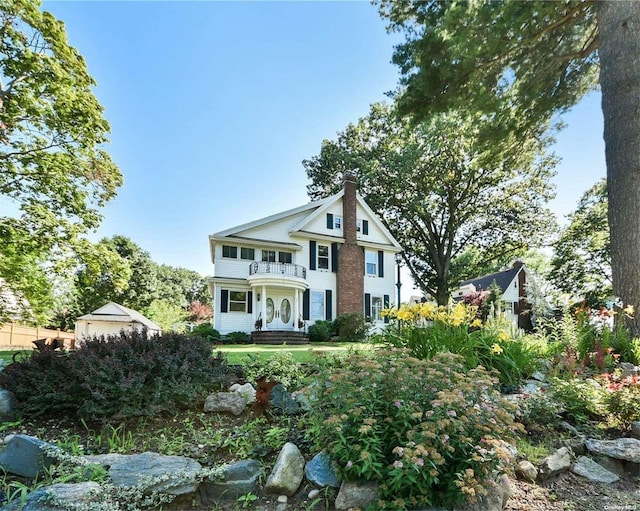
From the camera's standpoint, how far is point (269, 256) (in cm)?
1744

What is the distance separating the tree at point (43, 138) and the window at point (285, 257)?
9038 millimetres

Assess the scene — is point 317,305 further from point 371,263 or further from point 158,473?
point 158,473

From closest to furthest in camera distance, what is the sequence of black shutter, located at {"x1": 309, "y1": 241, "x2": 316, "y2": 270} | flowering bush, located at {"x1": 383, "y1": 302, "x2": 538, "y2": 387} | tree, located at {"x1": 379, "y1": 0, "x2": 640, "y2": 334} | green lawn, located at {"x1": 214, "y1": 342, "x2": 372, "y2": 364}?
flowering bush, located at {"x1": 383, "y1": 302, "x2": 538, "y2": 387} < green lawn, located at {"x1": 214, "y1": 342, "x2": 372, "y2": 364} < tree, located at {"x1": 379, "y1": 0, "x2": 640, "y2": 334} < black shutter, located at {"x1": 309, "y1": 241, "x2": 316, "y2": 270}

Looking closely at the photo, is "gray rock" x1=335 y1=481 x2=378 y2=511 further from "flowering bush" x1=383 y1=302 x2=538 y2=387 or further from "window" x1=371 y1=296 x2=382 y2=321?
"window" x1=371 y1=296 x2=382 y2=321

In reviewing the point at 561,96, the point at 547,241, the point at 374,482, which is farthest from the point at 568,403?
the point at 547,241

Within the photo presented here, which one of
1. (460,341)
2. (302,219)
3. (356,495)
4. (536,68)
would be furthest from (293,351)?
(302,219)

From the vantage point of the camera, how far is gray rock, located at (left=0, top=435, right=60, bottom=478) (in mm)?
2451

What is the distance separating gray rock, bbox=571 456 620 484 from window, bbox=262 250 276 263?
Result: 15124 millimetres

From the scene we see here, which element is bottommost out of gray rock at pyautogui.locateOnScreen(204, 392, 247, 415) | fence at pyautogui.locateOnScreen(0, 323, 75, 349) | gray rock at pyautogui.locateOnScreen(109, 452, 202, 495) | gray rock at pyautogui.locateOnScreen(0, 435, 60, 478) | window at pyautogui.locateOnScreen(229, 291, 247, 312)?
fence at pyautogui.locateOnScreen(0, 323, 75, 349)

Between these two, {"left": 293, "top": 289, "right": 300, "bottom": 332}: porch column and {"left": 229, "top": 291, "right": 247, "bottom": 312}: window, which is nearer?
{"left": 229, "top": 291, "right": 247, "bottom": 312}: window

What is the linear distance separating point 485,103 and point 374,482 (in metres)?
9.06

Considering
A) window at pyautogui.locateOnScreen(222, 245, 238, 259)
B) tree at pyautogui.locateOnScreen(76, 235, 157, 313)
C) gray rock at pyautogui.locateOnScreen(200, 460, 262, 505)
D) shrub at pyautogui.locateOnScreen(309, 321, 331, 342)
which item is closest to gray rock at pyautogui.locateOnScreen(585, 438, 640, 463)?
gray rock at pyautogui.locateOnScreen(200, 460, 262, 505)

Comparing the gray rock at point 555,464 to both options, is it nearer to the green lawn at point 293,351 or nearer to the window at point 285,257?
the green lawn at point 293,351

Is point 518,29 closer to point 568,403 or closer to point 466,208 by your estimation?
point 568,403
